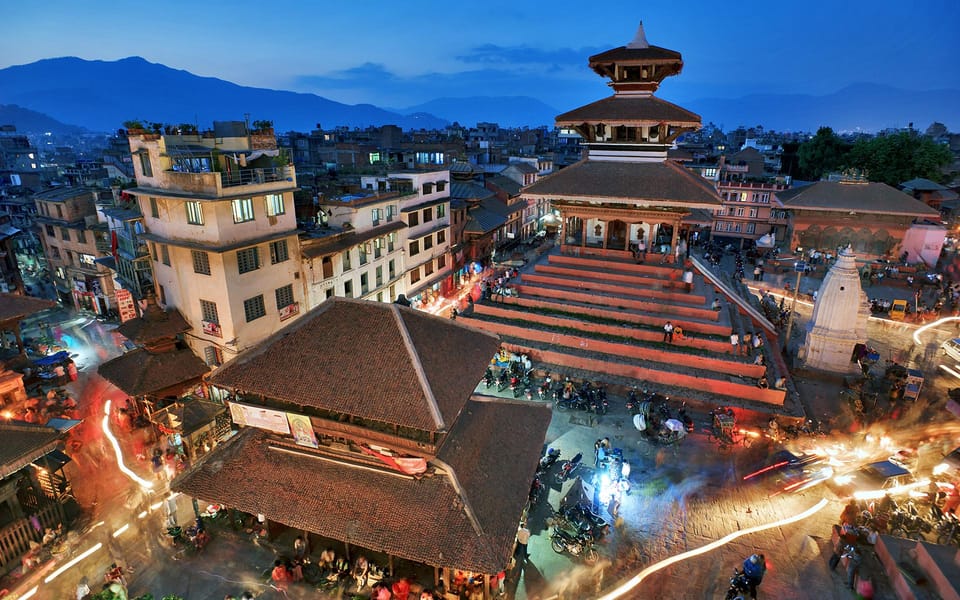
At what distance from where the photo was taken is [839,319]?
86.7 ft

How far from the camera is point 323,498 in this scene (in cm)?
1331

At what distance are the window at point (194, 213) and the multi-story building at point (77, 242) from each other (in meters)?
19.3

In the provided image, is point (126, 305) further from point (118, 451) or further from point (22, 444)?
point (22, 444)

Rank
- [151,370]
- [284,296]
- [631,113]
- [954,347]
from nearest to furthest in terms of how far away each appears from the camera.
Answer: [151,370], [954,347], [284,296], [631,113]

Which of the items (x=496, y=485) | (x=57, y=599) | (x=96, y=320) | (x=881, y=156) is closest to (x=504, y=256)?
(x=96, y=320)

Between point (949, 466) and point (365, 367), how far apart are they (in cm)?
2256

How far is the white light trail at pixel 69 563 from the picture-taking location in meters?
15.0

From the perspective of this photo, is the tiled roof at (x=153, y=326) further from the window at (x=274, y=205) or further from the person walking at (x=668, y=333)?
the person walking at (x=668, y=333)

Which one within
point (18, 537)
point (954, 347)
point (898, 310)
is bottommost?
point (18, 537)

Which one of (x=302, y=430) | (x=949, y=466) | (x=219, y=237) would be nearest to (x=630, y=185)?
(x=949, y=466)

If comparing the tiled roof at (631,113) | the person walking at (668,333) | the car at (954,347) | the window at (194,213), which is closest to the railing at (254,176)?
the window at (194,213)

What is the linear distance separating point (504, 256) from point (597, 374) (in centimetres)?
2918

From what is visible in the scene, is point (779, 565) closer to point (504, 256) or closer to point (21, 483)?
point (21, 483)

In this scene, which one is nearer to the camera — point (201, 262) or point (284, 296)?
point (201, 262)
